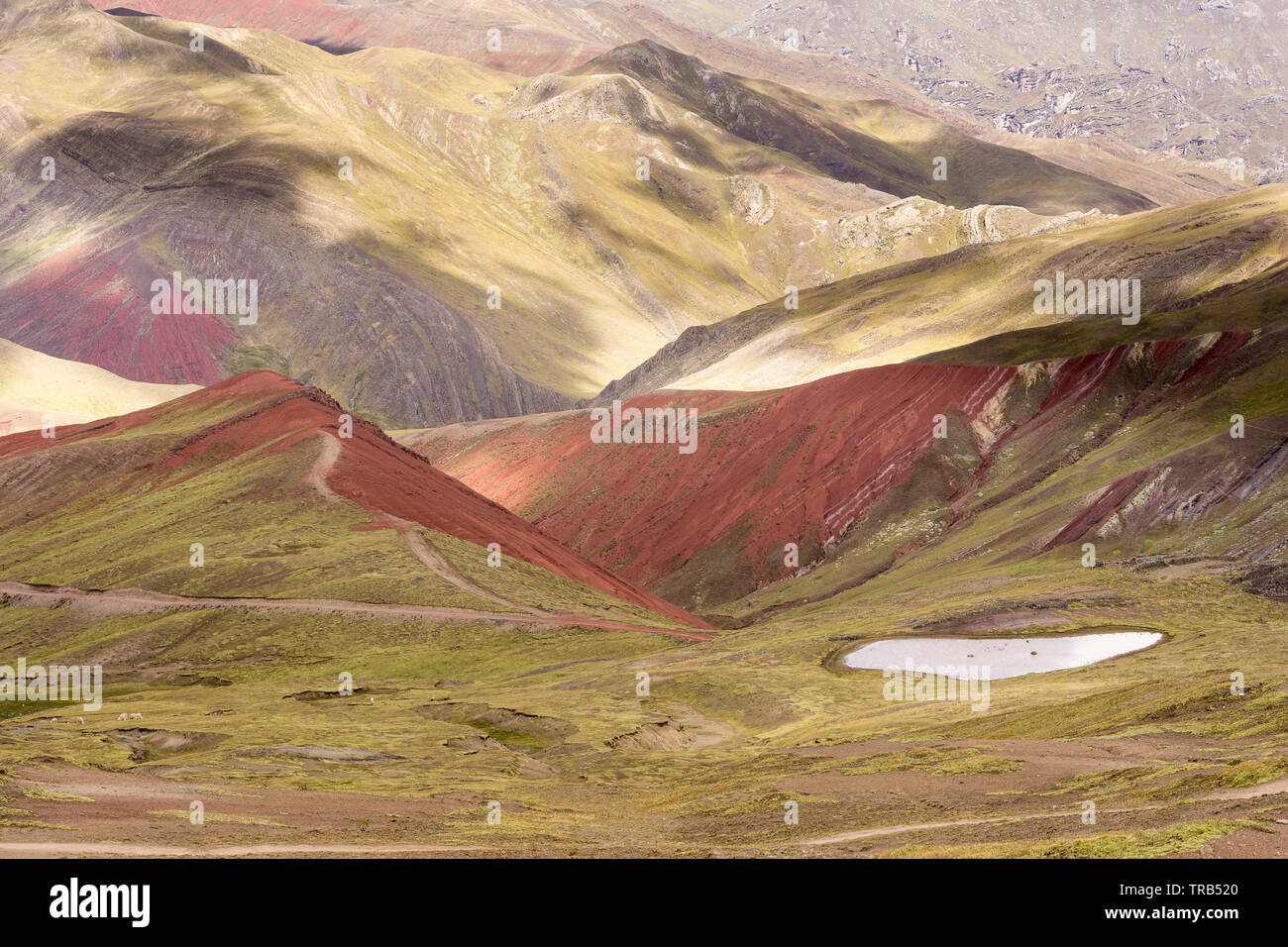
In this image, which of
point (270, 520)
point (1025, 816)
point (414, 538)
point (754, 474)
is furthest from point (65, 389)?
point (1025, 816)

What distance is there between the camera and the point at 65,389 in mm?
165625

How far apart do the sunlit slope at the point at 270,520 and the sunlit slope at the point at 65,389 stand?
4633cm

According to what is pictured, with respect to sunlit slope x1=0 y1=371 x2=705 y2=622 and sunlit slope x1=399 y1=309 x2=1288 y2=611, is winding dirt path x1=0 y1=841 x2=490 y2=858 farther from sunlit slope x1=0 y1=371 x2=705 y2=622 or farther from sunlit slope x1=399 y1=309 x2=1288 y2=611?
sunlit slope x1=399 y1=309 x2=1288 y2=611

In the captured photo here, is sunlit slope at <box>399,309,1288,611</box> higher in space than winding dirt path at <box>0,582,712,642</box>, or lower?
higher

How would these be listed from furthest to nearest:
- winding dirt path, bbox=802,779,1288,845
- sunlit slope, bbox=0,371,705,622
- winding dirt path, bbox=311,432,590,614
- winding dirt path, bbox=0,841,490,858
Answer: sunlit slope, bbox=0,371,705,622 → winding dirt path, bbox=311,432,590,614 → winding dirt path, bbox=802,779,1288,845 → winding dirt path, bbox=0,841,490,858

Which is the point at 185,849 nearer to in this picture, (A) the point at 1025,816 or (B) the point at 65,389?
(A) the point at 1025,816

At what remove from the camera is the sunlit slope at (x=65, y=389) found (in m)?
159

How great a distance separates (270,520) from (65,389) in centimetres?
9213

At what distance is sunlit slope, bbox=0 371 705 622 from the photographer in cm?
8219

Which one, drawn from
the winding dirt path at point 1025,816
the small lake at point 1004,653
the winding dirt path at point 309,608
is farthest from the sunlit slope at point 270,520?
the winding dirt path at point 1025,816

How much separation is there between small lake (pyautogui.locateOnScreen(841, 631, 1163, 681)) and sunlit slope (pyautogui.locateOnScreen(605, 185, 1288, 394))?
52155 mm

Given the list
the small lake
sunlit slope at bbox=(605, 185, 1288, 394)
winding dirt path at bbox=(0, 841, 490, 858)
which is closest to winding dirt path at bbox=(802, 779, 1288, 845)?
winding dirt path at bbox=(0, 841, 490, 858)
